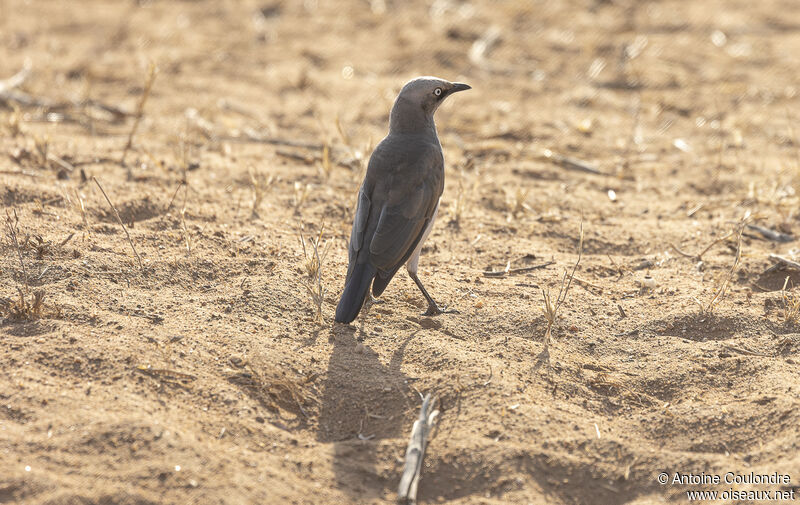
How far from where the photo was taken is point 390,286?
534 cm

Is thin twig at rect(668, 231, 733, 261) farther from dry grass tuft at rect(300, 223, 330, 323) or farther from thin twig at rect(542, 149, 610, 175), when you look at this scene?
dry grass tuft at rect(300, 223, 330, 323)

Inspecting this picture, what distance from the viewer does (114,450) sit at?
3.46 metres

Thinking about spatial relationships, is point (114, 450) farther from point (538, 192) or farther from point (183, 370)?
point (538, 192)

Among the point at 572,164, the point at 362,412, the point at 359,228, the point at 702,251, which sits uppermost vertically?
the point at 572,164

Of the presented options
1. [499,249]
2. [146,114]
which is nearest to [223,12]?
[146,114]

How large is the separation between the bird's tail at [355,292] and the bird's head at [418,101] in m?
1.37

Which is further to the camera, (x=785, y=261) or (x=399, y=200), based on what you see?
(x=785, y=261)

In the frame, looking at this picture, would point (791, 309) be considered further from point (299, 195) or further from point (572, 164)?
point (299, 195)

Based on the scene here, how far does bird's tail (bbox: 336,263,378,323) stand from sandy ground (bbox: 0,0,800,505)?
0.22 m

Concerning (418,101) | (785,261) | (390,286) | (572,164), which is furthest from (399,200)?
(572,164)

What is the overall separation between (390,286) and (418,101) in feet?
4.27

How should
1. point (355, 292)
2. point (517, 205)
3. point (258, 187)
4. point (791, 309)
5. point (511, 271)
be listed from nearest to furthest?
point (355, 292) → point (791, 309) → point (511, 271) → point (258, 187) → point (517, 205)

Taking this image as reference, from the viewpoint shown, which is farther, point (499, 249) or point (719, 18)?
point (719, 18)

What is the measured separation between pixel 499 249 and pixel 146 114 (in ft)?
14.1
